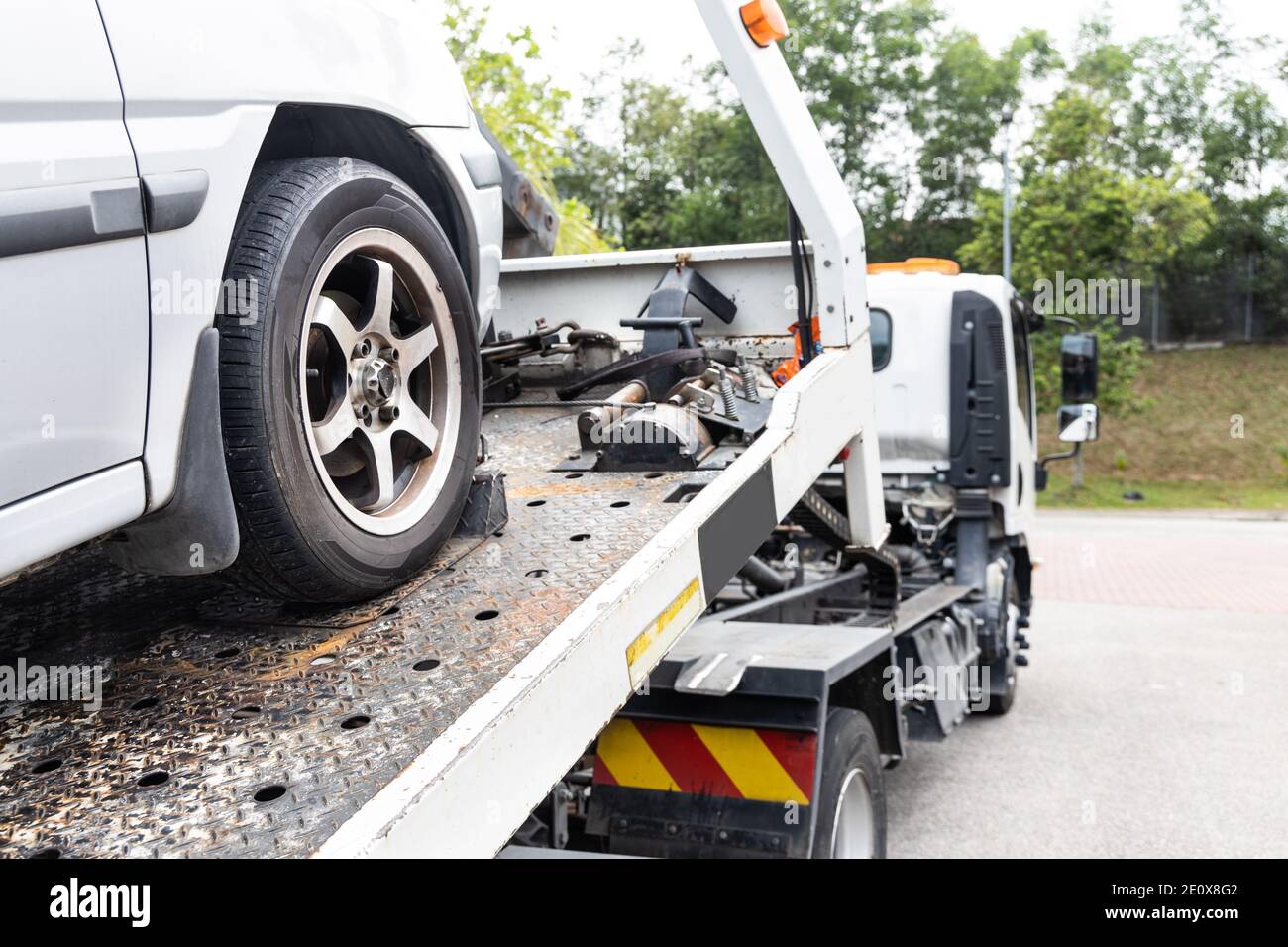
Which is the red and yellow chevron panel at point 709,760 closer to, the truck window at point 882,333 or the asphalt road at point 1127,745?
the asphalt road at point 1127,745

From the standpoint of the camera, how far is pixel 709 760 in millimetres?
3576

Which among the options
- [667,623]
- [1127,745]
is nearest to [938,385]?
[1127,745]

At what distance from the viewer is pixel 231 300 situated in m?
2.01

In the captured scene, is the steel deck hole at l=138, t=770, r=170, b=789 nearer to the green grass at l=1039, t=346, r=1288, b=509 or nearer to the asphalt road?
the asphalt road

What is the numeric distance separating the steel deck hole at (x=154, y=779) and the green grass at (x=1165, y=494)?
19338 millimetres

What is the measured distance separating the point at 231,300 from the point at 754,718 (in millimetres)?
2137

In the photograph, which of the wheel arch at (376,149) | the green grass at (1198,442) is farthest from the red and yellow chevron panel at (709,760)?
the green grass at (1198,442)

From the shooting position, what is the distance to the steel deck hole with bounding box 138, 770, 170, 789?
184cm

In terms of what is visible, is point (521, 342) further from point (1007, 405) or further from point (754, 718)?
point (1007, 405)

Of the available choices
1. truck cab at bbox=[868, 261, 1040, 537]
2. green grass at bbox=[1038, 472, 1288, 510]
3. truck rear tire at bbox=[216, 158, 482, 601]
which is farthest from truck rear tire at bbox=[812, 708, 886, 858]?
green grass at bbox=[1038, 472, 1288, 510]

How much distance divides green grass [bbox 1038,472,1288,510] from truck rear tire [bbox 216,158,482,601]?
18583 mm
